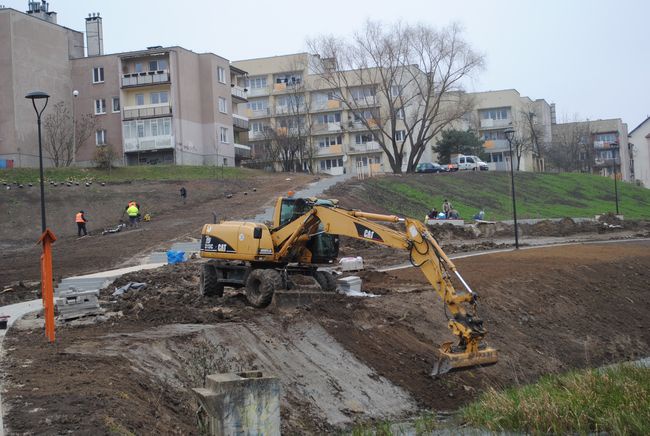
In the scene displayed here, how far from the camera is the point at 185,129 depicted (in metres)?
70.2

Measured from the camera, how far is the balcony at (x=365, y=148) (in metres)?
95.1

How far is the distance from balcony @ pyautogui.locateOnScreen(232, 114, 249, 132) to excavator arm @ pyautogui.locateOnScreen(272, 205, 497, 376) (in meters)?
58.4

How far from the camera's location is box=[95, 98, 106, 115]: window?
2753 inches

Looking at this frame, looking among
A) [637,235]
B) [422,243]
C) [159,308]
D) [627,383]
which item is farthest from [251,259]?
[637,235]

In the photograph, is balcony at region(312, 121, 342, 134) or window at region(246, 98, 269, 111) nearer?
balcony at region(312, 121, 342, 134)

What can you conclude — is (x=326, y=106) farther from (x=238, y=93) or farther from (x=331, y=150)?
(x=238, y=93)

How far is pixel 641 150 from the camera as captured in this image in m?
120

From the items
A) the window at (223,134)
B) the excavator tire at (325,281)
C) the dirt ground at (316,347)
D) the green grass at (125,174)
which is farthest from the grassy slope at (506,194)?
the excavator tire at (325,281)

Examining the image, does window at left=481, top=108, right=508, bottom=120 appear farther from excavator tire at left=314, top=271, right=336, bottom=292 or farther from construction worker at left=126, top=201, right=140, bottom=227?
excavator tire at left=314, top=271, right=336, bottom=292

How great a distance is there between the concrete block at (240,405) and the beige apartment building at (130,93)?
5577 centimetres

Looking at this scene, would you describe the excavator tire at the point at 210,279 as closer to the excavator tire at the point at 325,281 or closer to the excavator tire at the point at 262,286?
the excavator tire at the point at 262,286

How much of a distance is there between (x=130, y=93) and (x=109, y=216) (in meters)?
24.8

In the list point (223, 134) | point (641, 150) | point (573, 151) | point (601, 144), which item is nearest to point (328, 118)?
point (223, 134)

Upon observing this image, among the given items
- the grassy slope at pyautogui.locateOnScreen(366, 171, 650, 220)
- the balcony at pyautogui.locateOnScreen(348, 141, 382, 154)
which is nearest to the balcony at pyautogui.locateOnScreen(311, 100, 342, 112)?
the balcony at pyautogui.locateOnScreen(348, 141, 382, 154)
